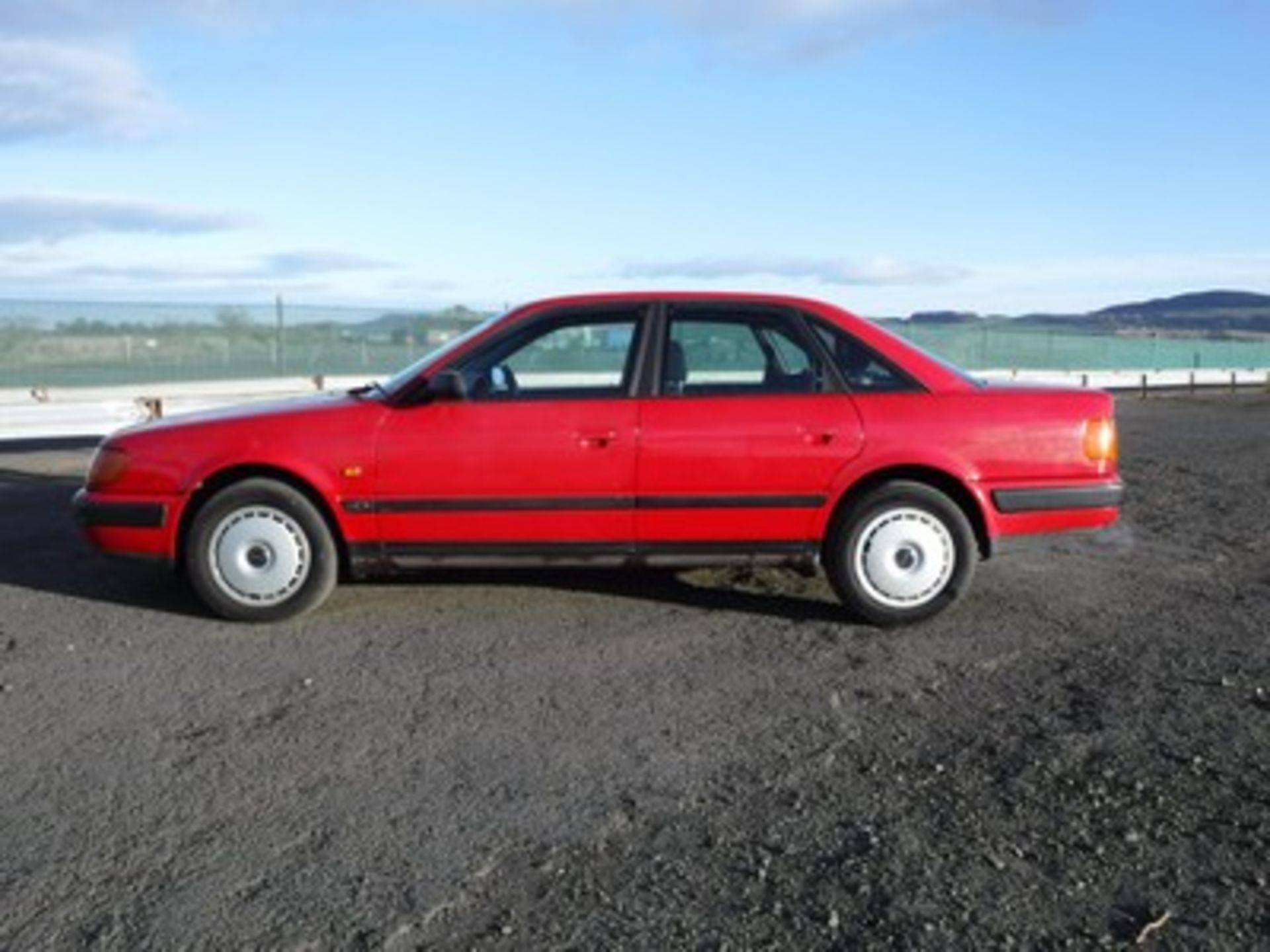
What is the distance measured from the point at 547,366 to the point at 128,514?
2079 millimetres

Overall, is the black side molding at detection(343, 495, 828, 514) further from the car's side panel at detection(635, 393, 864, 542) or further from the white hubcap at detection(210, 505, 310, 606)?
the white hubcap at detection(210, 505, 310, 606)

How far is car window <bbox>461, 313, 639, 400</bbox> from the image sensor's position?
17.9ft

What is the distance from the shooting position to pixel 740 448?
536 centimetres

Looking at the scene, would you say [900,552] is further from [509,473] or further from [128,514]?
[128,514]

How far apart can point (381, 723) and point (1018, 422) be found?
3.15 m

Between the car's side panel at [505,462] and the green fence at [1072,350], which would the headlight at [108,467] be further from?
the green fence at [1072,350]

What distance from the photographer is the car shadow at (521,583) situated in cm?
582

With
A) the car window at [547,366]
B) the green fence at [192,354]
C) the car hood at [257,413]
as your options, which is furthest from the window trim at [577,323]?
the green fence at [192,354]

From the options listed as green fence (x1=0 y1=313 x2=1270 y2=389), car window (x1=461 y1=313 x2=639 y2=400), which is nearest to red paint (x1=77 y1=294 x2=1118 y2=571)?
car window (x1=461 y1=313 x2=639 y2=400)

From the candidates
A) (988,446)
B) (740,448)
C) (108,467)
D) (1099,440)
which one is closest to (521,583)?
(740,448)

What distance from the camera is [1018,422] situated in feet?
17.8

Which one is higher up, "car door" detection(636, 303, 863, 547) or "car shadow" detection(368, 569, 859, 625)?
"car door" detection(636, 303, 863, 547)

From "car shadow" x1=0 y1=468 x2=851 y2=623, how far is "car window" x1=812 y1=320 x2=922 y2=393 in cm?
110

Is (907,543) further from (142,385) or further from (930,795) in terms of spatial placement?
(142,385)
